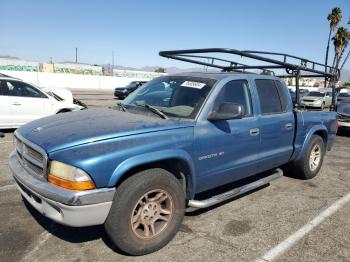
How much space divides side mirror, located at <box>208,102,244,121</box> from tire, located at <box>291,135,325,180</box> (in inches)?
103

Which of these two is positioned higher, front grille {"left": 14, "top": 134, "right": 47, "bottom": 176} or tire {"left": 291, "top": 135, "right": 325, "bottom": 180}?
front grille {"left": 14, "top": 134, "right": 47, "bottom": 176}

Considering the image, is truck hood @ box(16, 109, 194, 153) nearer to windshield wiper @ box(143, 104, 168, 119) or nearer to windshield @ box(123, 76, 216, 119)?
windshield wiper @ box(143, 104, 168, 119)

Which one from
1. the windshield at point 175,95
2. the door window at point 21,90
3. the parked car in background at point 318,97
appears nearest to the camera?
the windshield at point 175,95

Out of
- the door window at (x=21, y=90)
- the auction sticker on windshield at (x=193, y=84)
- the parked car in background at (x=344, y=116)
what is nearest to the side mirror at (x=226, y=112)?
the auction sticker on windshield at (x=193, y=84)

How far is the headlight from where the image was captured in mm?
2973

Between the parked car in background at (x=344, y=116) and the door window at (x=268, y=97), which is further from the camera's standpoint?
the parked car in background at (x=344, y=116)

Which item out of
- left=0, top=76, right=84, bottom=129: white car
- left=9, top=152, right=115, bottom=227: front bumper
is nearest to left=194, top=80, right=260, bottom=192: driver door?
left=9, top=152, right=115, bottom=227: front bumper

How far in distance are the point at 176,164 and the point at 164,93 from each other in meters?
1.19

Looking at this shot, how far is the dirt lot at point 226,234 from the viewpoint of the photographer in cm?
345

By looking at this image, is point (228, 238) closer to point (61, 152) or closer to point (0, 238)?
point (61, 152)

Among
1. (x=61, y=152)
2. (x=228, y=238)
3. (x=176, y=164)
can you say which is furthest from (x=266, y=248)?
(x=61, y=152)

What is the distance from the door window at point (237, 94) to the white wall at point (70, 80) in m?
34.0

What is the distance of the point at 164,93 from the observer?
4.55 m

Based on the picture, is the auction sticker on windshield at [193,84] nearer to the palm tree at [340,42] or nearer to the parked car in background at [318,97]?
the parked car in background at [318,97]
